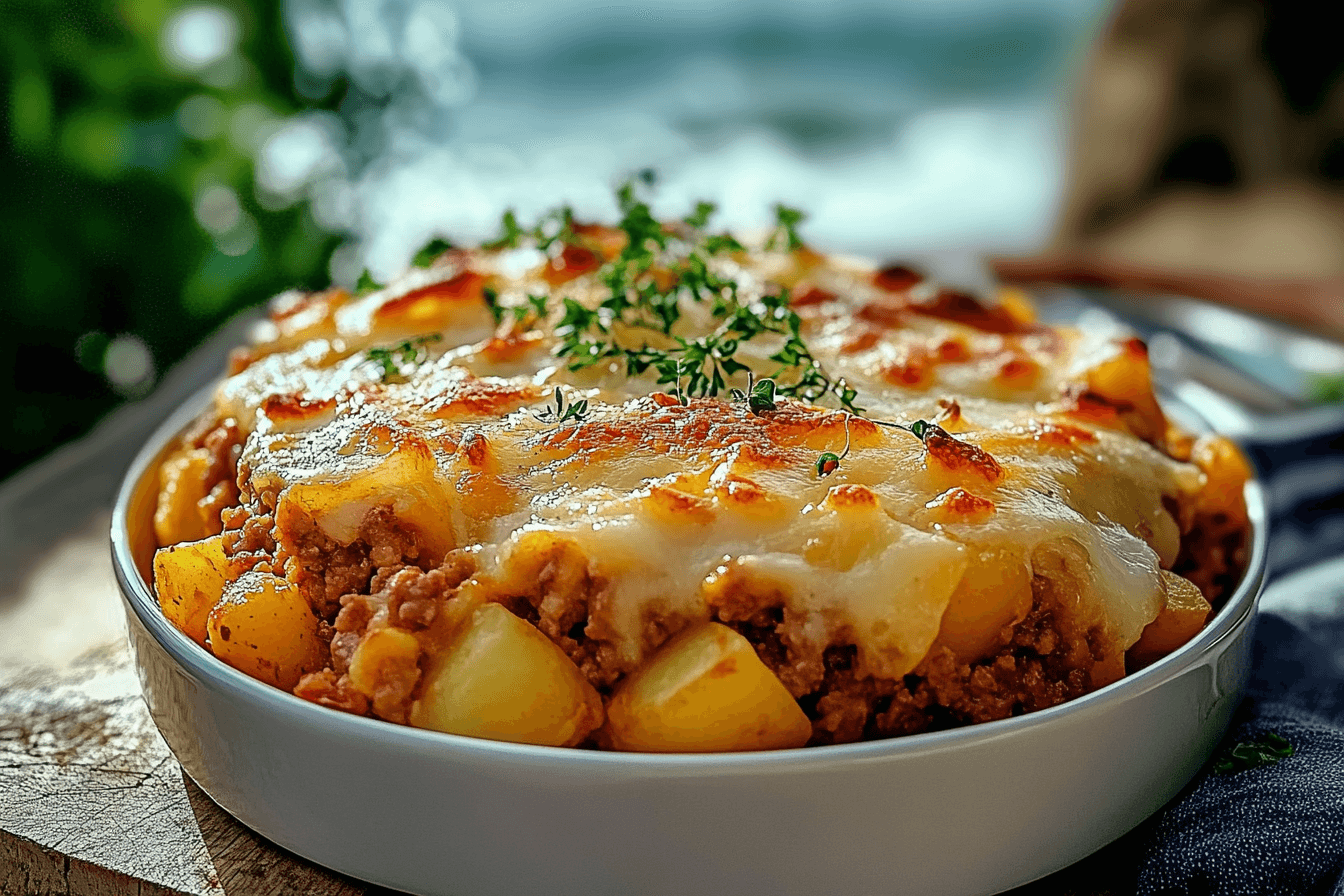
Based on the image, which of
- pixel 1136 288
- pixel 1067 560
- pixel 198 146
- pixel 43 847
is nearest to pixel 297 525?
pixel 43 847

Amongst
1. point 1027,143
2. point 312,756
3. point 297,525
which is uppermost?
point 297,525

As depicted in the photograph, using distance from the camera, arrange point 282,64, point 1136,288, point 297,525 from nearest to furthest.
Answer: point 297,525 → point 1136,288 → point 282,64

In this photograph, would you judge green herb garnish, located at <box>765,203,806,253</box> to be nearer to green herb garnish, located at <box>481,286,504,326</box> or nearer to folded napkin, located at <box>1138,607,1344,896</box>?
green herb garnish, located at <box>481,286,504,326</box>

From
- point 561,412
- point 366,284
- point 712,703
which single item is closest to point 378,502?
point 561,412

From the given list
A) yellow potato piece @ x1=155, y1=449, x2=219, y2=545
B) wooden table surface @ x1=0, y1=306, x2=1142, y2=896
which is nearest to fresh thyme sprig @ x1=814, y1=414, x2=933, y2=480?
wooden table surface @ x1=0, y1=306, x2=1142, y2=896

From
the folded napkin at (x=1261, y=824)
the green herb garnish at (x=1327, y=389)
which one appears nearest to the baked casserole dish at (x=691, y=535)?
the folded napkin at (x=1261, y=824)

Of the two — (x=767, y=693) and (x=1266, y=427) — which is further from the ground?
(x=767, y=693)

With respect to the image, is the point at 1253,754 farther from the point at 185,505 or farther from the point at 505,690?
the point at 185,505

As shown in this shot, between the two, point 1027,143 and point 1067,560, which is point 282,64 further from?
point 1027,143
